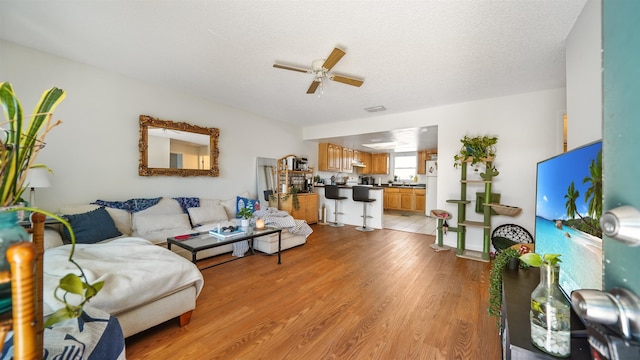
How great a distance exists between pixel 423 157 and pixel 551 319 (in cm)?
734

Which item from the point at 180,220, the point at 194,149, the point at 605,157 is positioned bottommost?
the point at 180,220

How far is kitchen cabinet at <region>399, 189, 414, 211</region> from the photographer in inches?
290

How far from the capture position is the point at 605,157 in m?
0.46

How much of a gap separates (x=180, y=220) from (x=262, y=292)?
1.78 meters

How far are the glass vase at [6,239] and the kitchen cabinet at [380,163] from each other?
336 inches

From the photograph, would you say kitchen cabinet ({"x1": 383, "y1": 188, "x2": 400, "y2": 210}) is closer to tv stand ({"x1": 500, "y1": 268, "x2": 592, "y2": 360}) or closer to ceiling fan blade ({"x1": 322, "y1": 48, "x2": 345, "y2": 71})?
ceiling fan blade ({"x1": 322, "y1": 48, "x2": 345, "y2": 71})

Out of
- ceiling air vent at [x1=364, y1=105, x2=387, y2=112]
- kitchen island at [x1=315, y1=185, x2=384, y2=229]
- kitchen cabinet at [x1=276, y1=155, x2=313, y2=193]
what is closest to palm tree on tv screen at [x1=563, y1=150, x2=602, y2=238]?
ceiling air vent at [x1=364, y1=105, x2=387, y2=112]

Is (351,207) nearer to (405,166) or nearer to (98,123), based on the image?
(405,166)

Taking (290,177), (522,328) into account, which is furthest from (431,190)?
(522,328)

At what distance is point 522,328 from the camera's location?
0.95m

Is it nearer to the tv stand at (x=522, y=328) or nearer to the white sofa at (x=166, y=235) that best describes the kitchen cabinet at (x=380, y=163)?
the white sofa at (x=166, y=235)

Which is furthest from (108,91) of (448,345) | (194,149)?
(448,345)

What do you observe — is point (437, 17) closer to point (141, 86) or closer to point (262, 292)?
point (262, 292)

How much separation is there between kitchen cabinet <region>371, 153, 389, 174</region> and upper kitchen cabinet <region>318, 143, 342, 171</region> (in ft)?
7.61
